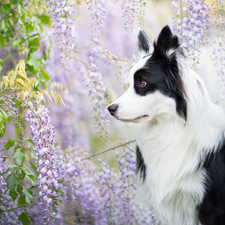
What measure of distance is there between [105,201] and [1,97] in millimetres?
1047

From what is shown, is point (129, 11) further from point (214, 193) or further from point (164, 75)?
point (214, 193)

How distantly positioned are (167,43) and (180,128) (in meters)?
0.40

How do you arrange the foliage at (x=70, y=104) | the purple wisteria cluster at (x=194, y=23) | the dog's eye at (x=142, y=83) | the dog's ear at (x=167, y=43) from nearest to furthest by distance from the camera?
the dog's ear at (x=167, y=43), the dog's eye at (x=142, y=83), the foliage at (x=70, y=104), the purple wisteria cluster at (x=194, y=23)

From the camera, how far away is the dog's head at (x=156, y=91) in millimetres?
1287

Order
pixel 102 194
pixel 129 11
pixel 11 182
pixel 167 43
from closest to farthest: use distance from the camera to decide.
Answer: pixel 167 43
pixel 11 182
pixel 102 194
pixel 129 11

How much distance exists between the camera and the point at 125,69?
209 centimetres

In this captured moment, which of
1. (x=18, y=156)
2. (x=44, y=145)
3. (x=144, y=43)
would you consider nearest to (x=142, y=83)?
(x=144, y=43)

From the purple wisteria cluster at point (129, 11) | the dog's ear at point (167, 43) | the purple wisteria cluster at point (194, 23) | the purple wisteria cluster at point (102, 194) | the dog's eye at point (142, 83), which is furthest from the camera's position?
the purple wisteria cluster at point (129, 11)

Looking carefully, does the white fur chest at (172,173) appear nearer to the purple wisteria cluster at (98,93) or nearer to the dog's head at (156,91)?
the dog's head at (156,91)

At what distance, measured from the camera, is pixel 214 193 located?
128cm

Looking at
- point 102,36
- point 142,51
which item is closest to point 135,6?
point 102,36

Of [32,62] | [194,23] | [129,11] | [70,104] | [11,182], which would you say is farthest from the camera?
[70,104]

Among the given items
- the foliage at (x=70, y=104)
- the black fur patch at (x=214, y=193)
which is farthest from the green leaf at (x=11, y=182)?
the black fur patch at (x=214, y=193)

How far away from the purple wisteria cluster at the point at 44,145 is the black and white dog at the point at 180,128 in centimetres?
33
